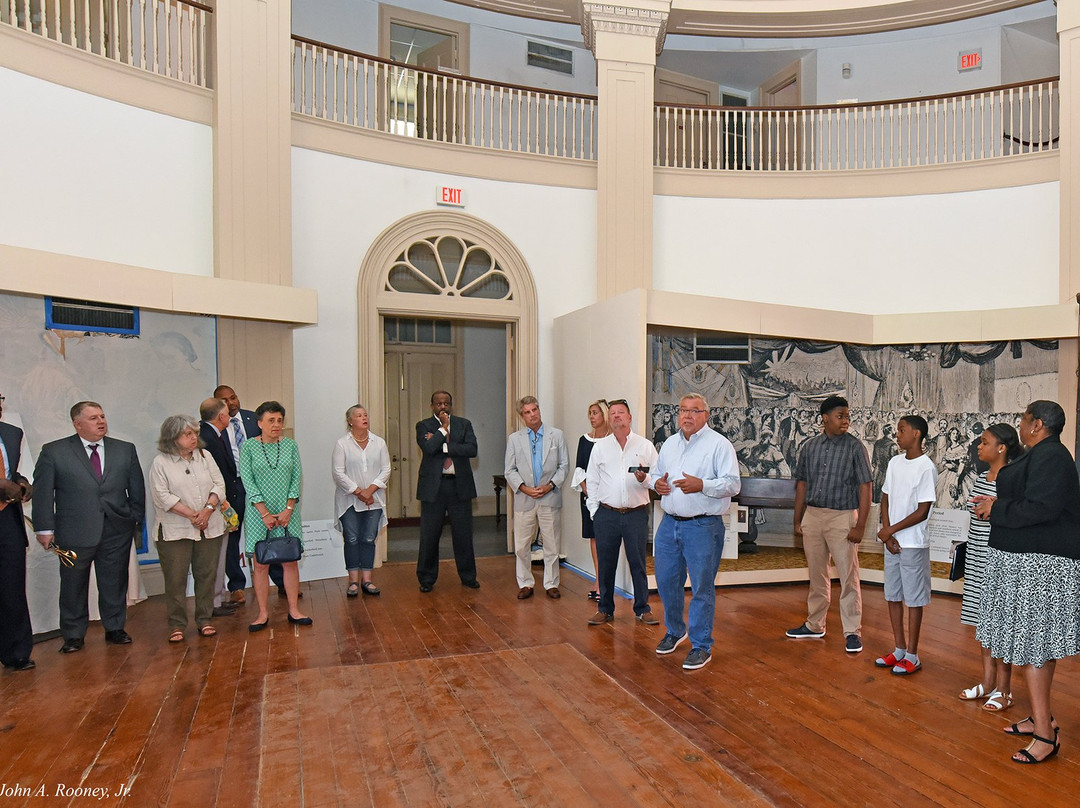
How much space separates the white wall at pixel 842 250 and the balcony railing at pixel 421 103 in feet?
5.10

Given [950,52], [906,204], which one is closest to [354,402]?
[906,204]

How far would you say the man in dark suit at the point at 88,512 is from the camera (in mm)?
4664

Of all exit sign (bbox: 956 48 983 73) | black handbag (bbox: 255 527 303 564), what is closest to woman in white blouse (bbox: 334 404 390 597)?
black handbag (bbox: 255 527 303 564)

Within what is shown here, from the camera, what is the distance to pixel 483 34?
10039 millimetres

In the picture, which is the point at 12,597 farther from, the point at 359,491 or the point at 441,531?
the point at 441,531

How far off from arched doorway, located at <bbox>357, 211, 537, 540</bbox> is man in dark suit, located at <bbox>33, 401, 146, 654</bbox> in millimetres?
2610

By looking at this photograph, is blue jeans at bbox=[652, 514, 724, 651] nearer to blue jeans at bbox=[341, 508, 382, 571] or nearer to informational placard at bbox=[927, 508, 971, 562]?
blue jeans at bbox=[341, 508, 382, 571]

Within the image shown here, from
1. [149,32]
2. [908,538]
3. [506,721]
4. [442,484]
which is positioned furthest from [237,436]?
[908,538]

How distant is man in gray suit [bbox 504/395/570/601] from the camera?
6.13 m

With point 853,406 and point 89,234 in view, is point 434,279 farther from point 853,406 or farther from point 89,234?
point 853,406

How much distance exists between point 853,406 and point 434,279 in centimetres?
468

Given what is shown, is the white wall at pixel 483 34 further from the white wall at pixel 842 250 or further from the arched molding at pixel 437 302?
the white wall at pixel 842 250

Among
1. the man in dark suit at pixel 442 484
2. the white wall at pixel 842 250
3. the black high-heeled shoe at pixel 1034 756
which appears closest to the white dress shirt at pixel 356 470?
the man in dark suit at pixel 442 484

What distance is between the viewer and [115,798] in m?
2.94
